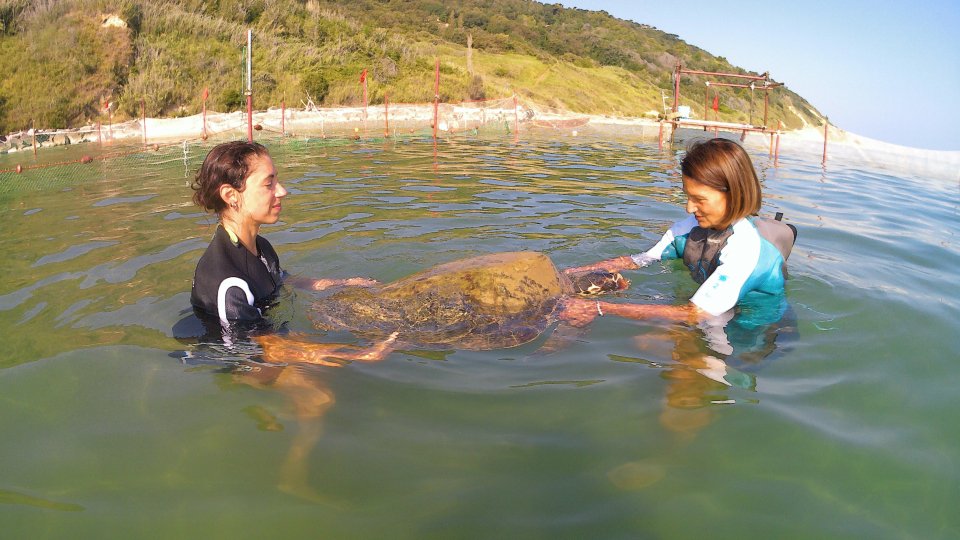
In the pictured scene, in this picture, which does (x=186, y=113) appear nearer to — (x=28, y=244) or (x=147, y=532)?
(x=28, y=244)

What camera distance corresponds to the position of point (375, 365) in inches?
123

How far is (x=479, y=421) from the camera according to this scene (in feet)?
8.63

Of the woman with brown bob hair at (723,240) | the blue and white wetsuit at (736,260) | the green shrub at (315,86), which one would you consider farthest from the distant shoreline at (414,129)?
the woman with brown bob hair at (723,240)

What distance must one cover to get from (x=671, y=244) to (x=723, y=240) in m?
0.65

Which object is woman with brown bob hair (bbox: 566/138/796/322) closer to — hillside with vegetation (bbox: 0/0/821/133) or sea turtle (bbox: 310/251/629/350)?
sea turtle (bbox: 310/251/629/350)

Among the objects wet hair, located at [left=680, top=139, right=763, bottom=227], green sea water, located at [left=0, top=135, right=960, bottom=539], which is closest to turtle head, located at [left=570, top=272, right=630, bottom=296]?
green sea water, located at [left=0, top=135, right=960, bottom=539]

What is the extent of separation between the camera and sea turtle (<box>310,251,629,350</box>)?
11.2 feet

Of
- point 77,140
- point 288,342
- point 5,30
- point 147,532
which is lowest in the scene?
point 147,532

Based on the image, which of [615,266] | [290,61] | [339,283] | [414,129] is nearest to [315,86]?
[290,61]

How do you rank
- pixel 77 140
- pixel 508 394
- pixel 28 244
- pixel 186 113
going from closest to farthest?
pixel 508 394, pixel 28 244, pixel 77 140, pixel 186 113

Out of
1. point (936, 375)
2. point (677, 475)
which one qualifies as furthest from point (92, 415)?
point (936, 375)

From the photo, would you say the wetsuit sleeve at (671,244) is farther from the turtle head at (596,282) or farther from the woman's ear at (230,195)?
the woman's ear at (230,195)

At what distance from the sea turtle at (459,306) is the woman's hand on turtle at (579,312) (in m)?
0.06

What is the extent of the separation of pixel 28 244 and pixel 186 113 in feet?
53.4
